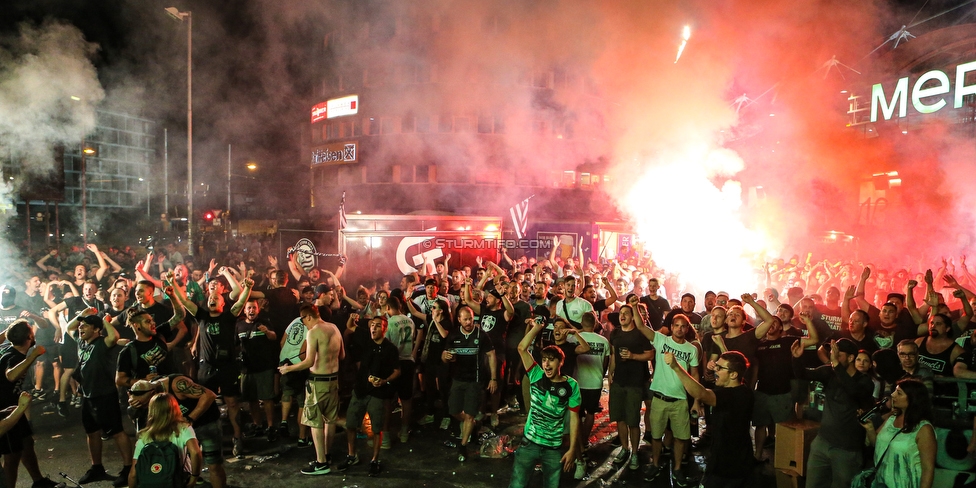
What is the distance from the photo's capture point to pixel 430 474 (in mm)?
4863

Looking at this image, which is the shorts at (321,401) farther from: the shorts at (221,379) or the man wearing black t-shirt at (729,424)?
the man wearing black t-shirt at (729,424)

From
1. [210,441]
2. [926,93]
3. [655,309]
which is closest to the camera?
[210,441]

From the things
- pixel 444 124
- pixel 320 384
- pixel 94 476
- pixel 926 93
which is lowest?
pixel 94 476

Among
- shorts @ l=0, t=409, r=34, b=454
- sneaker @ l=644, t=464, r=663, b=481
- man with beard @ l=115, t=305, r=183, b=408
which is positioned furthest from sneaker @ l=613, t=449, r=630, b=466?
shorts @ l=0, t=409, r=34, b=454

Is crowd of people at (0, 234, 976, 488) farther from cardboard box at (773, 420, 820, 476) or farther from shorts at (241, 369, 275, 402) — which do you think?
cardboard box at (773, 420, 820, 476)

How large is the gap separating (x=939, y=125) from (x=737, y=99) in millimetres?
6443

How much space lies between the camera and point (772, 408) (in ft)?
16.0

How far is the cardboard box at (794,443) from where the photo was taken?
163 inches

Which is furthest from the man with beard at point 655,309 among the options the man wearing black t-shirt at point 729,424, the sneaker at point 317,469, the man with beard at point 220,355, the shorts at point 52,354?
the shorts at point 52,354

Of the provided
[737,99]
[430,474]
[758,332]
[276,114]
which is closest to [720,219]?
[737,99]

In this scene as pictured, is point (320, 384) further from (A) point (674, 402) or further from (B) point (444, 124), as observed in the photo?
(B) point (444, 124)

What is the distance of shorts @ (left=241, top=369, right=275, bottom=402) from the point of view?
552 cm

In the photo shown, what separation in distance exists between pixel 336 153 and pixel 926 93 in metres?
22.8

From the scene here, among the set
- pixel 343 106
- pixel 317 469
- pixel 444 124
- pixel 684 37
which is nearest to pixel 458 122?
pixel 444 124
